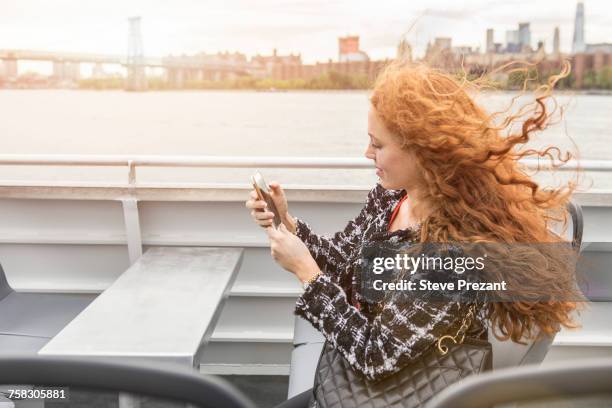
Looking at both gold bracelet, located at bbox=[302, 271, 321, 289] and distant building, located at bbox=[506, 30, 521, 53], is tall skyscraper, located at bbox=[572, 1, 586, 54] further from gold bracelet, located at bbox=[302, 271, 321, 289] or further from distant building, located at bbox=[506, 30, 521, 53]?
gold bracelet, located at bbox=[302, 271, 321, 289]

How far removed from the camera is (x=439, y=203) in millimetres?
1243

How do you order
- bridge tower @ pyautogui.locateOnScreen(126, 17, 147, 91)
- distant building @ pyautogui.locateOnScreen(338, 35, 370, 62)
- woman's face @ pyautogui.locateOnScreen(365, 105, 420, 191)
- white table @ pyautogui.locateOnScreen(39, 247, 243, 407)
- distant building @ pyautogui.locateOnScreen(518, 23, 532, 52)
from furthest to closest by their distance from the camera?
bridge tower @ pyautogui.locateOnScreen(126, 17, 147, 91) < distant building @ pyautogui.locateOnScreen(338, 35, 370, 62) < distant building @ pyautogui.locateOnScreen(518, 23, 532, 52) < white table @ pyautogui.locateOnScreen(39, 247, 243, 407) < woman's face @ pyautogui.locateOnScreen(365, 105, 420, 191)

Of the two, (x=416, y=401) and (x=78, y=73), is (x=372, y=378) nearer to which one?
(x=416, y=401)

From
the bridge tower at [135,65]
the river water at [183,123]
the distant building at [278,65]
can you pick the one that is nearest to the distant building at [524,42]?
the distant building at [278,65]

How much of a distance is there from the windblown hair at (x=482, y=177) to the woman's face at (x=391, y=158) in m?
0.02

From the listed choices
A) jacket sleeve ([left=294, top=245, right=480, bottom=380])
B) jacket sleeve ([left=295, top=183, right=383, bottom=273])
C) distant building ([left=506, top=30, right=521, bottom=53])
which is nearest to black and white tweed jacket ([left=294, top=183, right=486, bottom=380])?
jacket sleeve ([left=294, top=245, right=480, bottom=380])

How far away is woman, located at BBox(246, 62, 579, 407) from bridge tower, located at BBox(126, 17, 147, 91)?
314cm

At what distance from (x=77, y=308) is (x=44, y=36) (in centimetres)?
192

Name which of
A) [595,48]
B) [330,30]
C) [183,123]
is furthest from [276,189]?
[183,123]

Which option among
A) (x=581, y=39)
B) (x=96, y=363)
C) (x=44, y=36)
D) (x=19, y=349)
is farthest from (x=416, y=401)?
(x=44, y=36)

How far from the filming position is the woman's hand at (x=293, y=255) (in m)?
1.36

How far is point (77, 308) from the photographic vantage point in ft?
7.24

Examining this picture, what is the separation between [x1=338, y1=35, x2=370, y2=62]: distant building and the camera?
106 inches

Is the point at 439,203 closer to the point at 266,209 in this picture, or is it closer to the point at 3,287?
the point at 266,209
